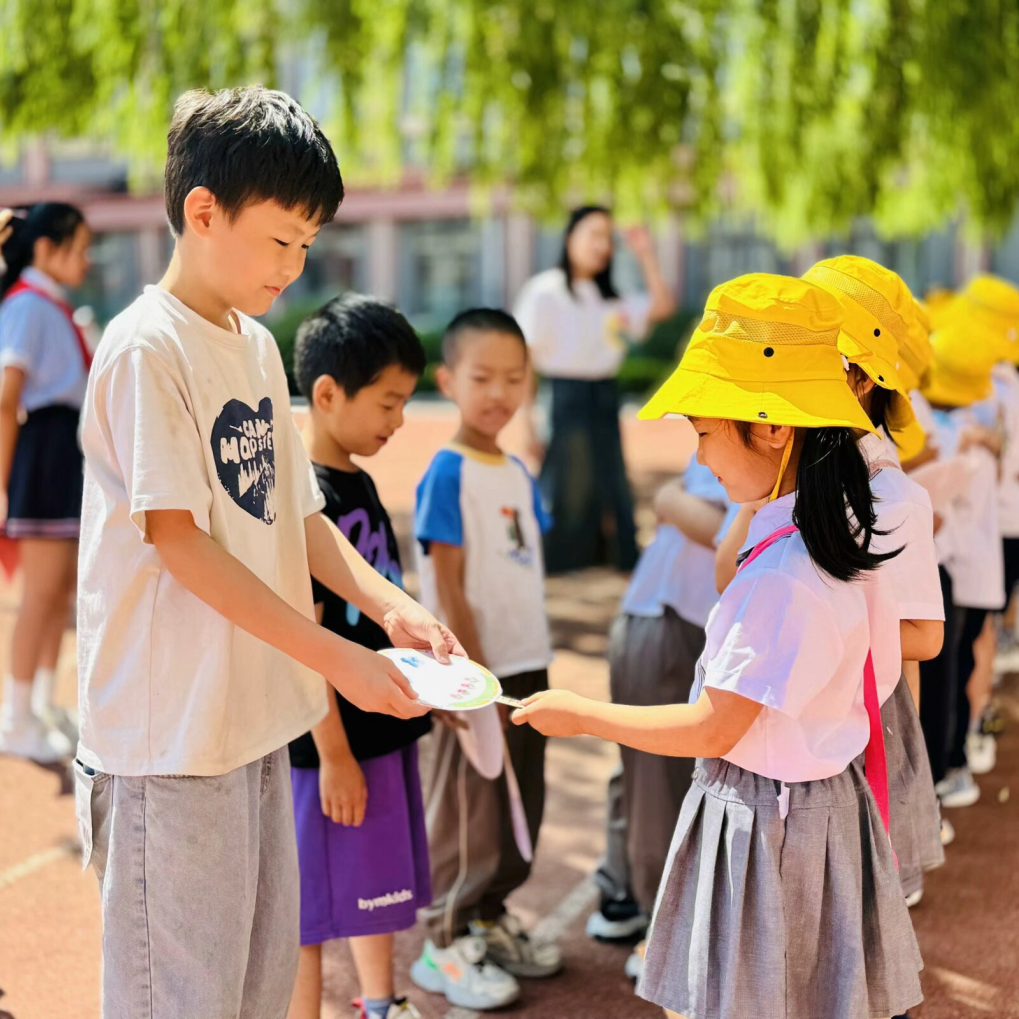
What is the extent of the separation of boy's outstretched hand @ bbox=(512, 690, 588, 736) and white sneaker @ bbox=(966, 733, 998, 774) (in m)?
2.87

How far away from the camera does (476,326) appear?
3064 mm

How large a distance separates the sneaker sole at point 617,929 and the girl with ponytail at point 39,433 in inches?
90.2

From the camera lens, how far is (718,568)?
93.2 inches

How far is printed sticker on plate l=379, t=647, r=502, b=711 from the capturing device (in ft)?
6.17

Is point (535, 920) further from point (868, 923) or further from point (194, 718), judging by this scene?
point (194, 718)

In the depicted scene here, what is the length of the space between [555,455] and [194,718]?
5.84 meters

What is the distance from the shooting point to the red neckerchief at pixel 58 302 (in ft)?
14.7

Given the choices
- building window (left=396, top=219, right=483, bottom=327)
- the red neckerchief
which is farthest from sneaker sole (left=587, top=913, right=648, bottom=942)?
building window (left=396, top=219, right=483, bottom=327)

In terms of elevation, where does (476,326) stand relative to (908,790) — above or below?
above

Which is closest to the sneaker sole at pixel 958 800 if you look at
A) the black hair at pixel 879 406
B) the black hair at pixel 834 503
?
the black hair at pixel 879 406

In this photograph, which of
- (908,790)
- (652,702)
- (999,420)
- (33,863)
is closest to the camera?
(908,790)

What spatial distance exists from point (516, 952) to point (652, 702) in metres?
0.71

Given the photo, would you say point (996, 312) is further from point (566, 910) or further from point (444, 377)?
point (566, 910)

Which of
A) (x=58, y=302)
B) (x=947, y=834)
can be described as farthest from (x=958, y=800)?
(x=58, y=302)
